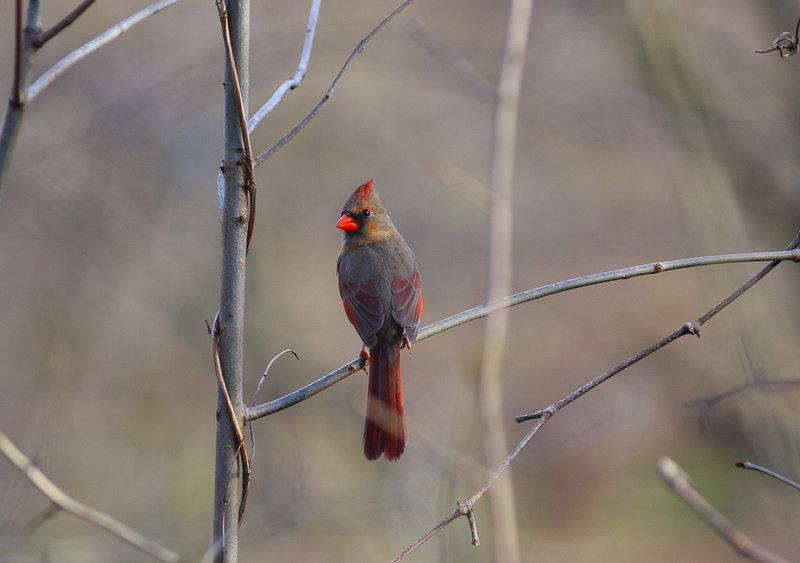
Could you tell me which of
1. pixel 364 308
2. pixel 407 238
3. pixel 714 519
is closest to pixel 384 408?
pixel 364 308

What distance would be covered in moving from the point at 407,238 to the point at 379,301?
573 centimetres

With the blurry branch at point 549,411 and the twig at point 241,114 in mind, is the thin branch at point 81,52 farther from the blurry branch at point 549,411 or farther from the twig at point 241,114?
the blurry branch at point 549,411

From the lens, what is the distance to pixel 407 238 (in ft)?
29.8

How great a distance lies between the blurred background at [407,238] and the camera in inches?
200

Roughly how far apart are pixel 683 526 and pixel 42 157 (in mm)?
6230

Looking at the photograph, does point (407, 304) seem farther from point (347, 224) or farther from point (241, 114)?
point (241, 114)

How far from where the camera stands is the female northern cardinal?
2.57m

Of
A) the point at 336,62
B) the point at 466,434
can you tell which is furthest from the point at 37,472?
the point at 336,62

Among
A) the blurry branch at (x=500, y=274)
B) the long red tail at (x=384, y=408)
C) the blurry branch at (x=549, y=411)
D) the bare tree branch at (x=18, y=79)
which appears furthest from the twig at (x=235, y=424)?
the long red tail at (x=384, y=408)

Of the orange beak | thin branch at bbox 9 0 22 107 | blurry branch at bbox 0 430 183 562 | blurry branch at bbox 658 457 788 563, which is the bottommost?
blurry branch at bbox 658 457 788 563

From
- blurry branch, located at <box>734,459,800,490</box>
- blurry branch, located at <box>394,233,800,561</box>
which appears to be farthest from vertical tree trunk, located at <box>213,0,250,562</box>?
blurry branch, located at <box>734,459,800,490</box>

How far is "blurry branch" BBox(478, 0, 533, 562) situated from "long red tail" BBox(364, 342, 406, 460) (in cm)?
67

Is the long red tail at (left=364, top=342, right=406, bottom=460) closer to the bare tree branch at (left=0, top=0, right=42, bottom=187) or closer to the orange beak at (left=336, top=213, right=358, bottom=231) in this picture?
the orange beak at (left=336, top=213, right=358, bottom=231)

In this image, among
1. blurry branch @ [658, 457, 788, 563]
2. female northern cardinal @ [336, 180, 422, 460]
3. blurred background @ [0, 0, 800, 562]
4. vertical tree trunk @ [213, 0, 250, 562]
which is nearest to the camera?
blurry branch @ [658, 457, 788, 563]
